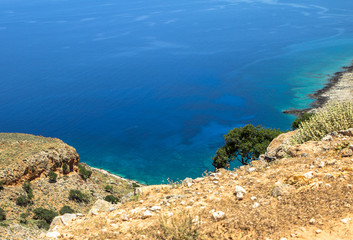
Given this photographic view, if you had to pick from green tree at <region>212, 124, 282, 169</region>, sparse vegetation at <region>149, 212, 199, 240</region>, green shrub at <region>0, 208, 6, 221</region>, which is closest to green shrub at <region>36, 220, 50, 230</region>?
green shrub at <region>0, 208, 6, 221</region>

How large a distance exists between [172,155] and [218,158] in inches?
971

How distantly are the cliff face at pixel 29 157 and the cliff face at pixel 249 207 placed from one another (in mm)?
25143

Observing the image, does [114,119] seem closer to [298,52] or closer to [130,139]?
[130,139]

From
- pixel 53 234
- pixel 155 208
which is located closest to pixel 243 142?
pixel 155 208

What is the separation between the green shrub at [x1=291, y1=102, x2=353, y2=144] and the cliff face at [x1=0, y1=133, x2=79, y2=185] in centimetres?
2728

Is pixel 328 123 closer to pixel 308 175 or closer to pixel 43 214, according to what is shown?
pixel 308 175

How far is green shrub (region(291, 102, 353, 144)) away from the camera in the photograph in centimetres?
1462

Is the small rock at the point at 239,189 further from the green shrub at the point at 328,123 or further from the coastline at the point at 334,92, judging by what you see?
the coastline at the point at 334,92

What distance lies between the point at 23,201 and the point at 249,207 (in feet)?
89.0

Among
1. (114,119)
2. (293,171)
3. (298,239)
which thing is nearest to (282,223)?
(298,239)

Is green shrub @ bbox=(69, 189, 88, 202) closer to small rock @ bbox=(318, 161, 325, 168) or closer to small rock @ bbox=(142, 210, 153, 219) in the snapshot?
small rock @ bbox=(142, 210, 153, 219)

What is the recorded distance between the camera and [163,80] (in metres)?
95.4

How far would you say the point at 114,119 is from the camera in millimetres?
75250

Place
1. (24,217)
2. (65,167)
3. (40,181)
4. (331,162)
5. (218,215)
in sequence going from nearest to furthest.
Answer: (218,215) < (331,162) < (24,217) < (40,181) < (65,167)
